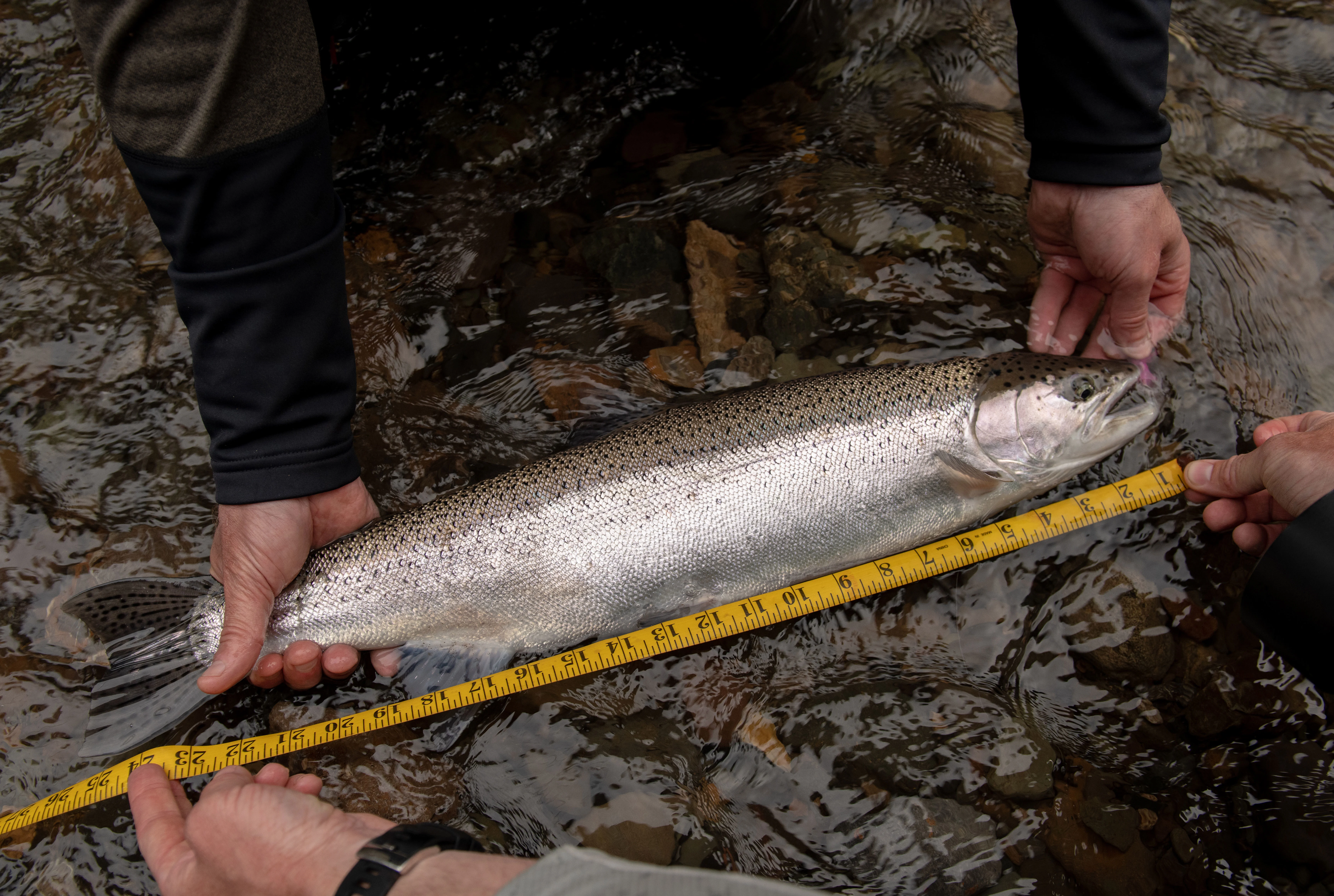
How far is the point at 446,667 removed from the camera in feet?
9.10

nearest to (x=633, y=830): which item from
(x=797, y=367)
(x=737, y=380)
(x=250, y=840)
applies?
(x=250, y=840)

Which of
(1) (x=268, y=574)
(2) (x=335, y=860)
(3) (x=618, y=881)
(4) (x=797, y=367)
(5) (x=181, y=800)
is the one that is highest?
(3) (x=618, y=881)

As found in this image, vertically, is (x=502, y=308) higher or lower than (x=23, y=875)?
higher

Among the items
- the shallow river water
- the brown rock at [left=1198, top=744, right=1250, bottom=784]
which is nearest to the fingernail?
the shallow river water

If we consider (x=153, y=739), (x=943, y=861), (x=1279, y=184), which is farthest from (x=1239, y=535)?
(x=153, y=739)

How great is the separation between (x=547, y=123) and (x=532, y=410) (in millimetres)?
1536

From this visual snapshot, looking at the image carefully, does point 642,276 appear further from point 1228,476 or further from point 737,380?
point 1228,476

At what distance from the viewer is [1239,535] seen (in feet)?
8.34

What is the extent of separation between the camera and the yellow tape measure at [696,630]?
263cm

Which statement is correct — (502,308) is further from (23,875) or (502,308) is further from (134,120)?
(23,875)

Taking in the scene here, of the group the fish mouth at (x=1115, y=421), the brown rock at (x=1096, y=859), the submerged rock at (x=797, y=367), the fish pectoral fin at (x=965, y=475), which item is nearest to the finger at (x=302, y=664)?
the submerged rock at (x=797, y=367)

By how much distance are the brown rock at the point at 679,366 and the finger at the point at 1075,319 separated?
1486 millimetres

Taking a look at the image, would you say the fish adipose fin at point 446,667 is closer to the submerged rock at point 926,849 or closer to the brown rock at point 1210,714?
the submerged rock at point 926,849

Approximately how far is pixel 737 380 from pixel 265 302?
1.82 meters
